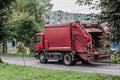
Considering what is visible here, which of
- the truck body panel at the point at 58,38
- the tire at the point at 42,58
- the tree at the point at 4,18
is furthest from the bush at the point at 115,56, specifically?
the tire at the point at 42,58

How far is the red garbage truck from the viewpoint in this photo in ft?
72.5

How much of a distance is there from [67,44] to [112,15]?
1501 centimetres

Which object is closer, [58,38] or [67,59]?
[67,59]

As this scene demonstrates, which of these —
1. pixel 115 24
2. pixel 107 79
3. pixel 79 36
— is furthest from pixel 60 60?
pixel 115 24

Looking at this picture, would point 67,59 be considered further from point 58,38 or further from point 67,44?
Result: point 58,38

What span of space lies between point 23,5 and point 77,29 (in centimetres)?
2148

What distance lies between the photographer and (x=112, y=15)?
849cm

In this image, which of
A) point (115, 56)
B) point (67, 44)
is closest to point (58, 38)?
point (67, 44)

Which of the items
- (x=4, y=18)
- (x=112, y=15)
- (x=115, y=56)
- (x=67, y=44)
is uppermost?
(x=4, y=18)

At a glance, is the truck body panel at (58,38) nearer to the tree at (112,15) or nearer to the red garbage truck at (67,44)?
the red garbage truck at (67,44)

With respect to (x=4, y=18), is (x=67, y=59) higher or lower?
lower

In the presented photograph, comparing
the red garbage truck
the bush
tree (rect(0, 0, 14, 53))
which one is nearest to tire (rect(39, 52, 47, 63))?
the red garbage truck

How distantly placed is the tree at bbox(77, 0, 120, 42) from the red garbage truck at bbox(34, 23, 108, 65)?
42.0 ft

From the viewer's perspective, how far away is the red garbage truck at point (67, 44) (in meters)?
22.1
